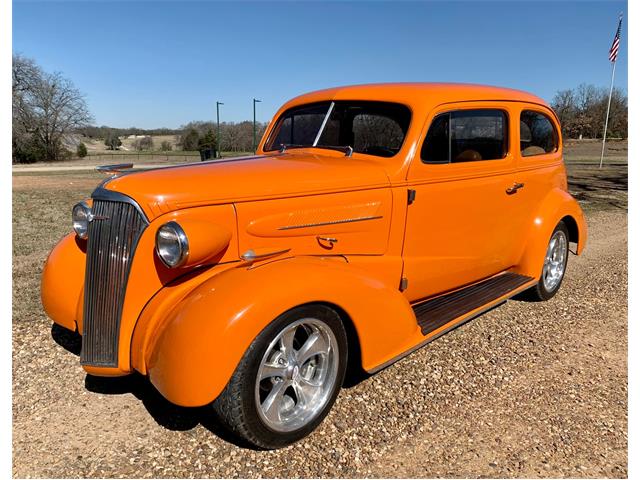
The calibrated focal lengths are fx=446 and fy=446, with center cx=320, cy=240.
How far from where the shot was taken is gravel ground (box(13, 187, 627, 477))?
2396 mm

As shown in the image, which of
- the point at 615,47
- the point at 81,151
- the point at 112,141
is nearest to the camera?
the point at 615,47

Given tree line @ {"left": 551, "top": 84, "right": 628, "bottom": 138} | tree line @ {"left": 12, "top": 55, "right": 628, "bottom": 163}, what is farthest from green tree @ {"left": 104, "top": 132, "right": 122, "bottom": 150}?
tree line @ {"left": 551, "top": 84, "right": 628, "bottom": 138}

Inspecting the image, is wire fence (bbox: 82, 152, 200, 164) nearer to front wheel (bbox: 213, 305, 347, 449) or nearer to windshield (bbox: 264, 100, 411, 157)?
windshield (bbox: 264, 100, 411, 157)

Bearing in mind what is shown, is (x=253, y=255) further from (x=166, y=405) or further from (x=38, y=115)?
(x=38, y=115)

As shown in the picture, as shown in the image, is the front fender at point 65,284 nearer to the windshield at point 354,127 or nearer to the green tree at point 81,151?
the windshield at point 354,127

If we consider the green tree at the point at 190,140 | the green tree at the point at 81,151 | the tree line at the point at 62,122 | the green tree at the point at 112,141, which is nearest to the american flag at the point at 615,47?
the tree line at the point at 62,122

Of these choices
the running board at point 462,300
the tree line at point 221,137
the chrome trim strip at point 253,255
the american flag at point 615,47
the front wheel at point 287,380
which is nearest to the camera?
the front wheel at point 287,380

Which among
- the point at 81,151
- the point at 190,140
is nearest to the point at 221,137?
the point at 190,140

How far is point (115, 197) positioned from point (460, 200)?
252 centimetres

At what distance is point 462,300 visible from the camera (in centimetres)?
375

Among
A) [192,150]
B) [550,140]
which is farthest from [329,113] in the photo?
[192,150]

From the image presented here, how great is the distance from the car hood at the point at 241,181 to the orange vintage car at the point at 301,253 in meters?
0.01

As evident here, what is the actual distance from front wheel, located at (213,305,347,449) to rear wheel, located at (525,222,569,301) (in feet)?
9.59

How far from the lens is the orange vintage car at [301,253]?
2305 millimetres
